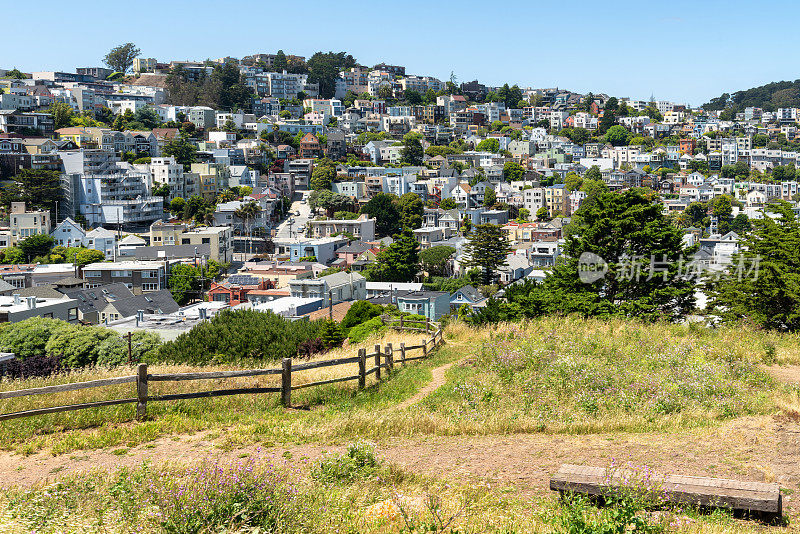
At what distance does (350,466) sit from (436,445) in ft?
4.44

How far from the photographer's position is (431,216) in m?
76.1

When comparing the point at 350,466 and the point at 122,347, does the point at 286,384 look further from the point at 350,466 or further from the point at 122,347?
the point at 122,347

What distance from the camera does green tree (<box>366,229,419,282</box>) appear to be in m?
54.0

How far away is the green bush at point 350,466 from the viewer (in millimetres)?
5211

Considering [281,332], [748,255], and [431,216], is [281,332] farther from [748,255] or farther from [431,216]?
[431,216]

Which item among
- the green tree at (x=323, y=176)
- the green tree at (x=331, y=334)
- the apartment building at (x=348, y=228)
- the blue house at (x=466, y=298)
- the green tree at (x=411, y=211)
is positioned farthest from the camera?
the green tree at (x=323, y=176)

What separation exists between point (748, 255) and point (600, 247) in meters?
3.41

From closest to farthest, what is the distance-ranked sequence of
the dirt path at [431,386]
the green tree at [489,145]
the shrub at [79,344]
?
the dirt path at [431,386], the shrub at [79,344], the green tree at [489,145]

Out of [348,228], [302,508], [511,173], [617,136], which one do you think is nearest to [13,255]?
[348,228]

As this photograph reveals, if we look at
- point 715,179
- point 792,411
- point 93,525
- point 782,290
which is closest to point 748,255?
point 782,290

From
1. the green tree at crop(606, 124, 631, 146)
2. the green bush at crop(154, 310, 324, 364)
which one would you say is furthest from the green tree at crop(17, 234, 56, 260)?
the green tree at crop(606, 124, 631, 146)

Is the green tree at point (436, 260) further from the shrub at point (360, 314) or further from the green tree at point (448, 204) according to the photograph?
the shrub at point (360, 314)

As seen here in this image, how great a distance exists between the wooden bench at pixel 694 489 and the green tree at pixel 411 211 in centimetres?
6891

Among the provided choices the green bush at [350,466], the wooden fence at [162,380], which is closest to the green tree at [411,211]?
the wooden fence at [162,380]
